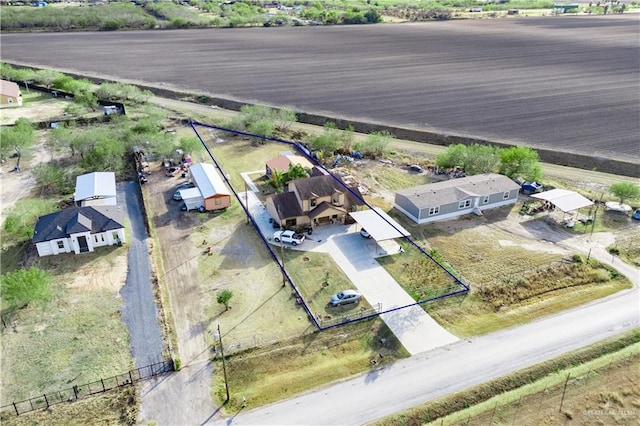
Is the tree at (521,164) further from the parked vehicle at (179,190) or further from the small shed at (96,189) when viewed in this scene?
the small shed at (96,189)

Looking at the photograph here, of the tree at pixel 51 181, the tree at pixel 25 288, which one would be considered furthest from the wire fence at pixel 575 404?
the tree at pixel 51 181

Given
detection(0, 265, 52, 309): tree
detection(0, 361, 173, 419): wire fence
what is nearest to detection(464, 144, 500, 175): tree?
detection(0, 361, 173, 419): wire fence

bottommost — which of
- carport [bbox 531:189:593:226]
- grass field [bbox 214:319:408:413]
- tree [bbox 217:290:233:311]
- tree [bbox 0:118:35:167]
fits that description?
grass field [bbox 214:319:408:413]

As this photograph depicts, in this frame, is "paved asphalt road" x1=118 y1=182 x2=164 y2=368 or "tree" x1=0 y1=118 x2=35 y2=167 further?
"tree" x1=0 y1=118 x2=35 y2=167

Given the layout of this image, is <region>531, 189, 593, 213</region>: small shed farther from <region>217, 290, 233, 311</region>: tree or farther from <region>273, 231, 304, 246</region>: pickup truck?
<region>217, 290, 233, 311</region>: tree

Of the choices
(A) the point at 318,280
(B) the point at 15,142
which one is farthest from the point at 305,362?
(B) the point at 15,142

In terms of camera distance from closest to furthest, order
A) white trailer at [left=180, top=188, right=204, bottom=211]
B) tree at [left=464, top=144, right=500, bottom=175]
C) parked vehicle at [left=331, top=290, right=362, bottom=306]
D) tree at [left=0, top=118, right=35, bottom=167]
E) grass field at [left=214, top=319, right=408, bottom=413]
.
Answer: grass field at [left=214, top=319, right=408, bottom=413], parked vehicle at [left=331, top=290, right=362, bottom=306], white trailer at [left=180, top=188, right=204, bottom=211], tree at [left=464, top=144, right=500, bottom=175], tree at [left=0, top=118, right=35, bottom=167]
